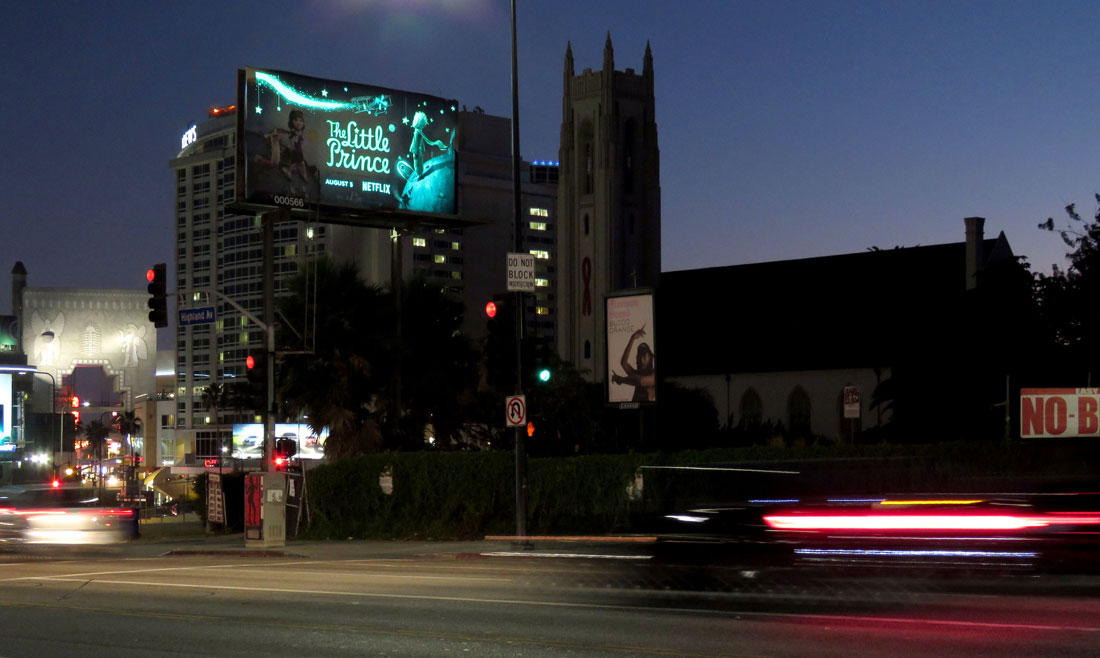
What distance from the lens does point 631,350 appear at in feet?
102

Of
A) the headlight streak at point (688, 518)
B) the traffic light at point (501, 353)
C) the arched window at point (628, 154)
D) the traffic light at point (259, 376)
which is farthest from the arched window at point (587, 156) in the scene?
the headlight streak at point (688, 518)

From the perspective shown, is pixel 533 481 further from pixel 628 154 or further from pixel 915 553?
pixel 628 154

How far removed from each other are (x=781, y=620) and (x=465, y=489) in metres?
18.7

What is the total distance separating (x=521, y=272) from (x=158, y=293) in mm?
8044

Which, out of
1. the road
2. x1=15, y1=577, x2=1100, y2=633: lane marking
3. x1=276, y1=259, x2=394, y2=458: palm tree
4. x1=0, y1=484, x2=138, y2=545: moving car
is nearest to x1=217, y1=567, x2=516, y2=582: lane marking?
the road

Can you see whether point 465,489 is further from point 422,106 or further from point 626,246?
point 626,246

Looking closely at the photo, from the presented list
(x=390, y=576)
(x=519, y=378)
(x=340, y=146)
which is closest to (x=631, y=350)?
(x=519, y=378)

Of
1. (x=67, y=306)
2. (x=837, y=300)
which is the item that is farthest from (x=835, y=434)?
(x=67, y=306)

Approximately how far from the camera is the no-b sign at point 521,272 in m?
25.6

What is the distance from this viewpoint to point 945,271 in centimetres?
9381

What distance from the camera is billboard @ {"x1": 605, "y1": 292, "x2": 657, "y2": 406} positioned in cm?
3078

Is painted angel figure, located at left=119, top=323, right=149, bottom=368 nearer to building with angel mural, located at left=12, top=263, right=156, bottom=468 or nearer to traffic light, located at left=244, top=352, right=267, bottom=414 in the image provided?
building with angel mural, located at left=12, top=263, right=156, bottom=468

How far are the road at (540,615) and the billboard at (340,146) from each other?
21.2 m

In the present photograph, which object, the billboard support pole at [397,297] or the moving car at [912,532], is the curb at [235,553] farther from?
the billboard support pole at [397,297]
